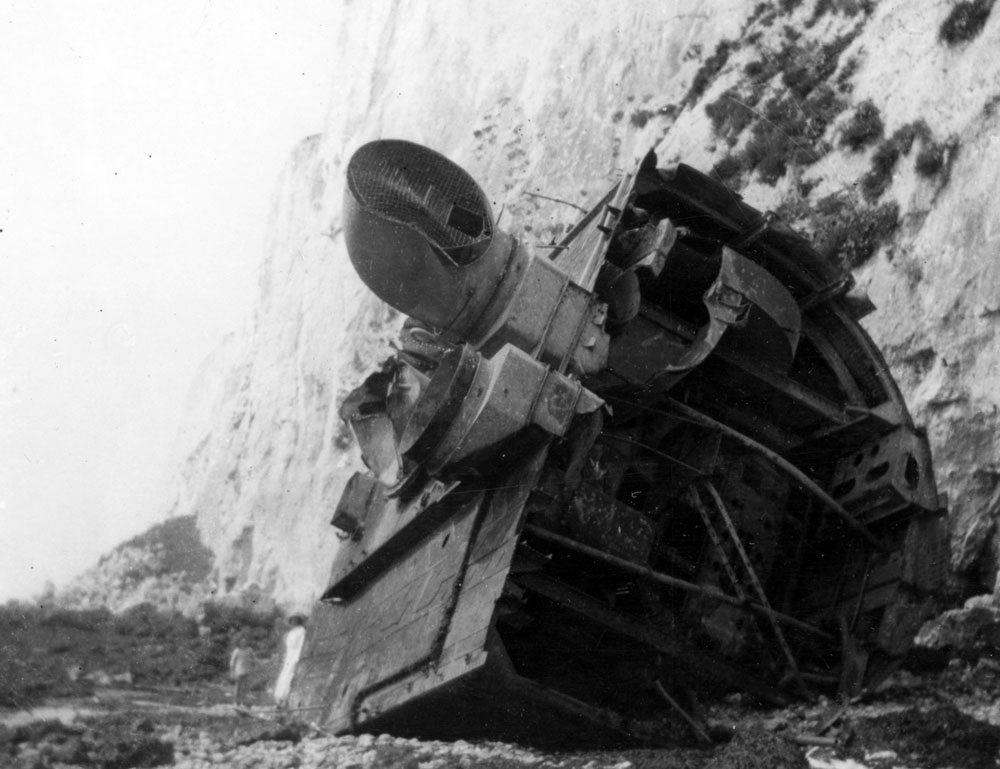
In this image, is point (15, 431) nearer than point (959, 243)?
No

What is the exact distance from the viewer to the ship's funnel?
6.91 meters

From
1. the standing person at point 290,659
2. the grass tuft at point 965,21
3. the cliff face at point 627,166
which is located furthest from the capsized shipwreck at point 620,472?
the grass tuft at point 965,21

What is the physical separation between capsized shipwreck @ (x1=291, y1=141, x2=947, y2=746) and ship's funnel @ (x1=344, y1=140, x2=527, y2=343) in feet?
0.05

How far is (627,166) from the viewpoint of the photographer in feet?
58.6

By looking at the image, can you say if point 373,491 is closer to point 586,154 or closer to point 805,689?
point 805,689

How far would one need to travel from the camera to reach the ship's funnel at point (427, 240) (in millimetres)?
6910

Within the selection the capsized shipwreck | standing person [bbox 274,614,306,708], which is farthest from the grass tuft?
standing person [bbox 274,614,306,708]

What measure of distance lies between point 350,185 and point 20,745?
459 centimetres

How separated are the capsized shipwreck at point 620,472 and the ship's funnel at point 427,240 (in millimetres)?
15

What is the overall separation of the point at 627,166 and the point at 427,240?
1152 cm

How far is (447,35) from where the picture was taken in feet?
84.9

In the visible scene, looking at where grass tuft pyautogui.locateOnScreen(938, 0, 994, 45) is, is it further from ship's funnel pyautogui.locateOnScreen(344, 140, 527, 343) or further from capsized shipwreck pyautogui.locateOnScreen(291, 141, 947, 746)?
ship's funnel pyautogui.locateOnScreen(344, 140, 527, 343)

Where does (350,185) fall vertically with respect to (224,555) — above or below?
below

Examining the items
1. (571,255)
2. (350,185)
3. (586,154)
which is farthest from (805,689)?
(586,154)
